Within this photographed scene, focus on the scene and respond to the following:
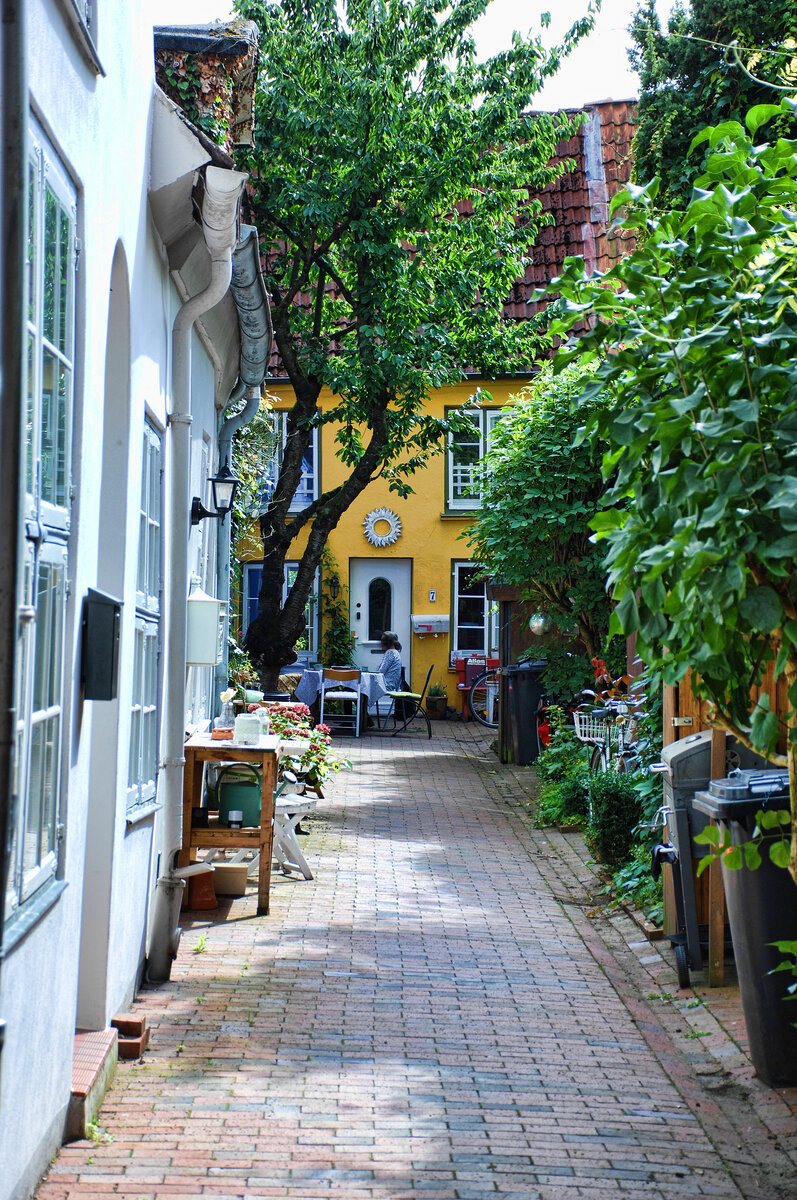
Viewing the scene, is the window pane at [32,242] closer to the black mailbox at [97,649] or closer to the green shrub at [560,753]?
the black mailbox at [97,649]

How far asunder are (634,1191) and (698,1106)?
886mm

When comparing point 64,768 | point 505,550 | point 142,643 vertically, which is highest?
point 505,550

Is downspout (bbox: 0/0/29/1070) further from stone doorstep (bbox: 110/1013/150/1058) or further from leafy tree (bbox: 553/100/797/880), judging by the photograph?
stone doorstep (bbox: 110/1013/150/1058)

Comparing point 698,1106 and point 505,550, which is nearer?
point 698,1106

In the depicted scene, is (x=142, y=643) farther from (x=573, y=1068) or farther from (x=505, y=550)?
(x=505, y=550)

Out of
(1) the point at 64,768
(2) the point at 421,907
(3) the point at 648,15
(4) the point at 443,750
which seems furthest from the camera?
(4) the point at 443,750

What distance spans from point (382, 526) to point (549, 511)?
9.25m

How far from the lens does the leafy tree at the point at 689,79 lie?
9273 millimetres

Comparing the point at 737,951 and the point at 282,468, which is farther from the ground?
the point at 282,468

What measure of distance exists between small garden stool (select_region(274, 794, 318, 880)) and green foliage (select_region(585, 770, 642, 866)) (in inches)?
80.2

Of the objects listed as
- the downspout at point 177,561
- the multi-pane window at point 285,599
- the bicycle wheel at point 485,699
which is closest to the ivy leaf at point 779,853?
the downspout at point 177,561

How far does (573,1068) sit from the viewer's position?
4785 mm

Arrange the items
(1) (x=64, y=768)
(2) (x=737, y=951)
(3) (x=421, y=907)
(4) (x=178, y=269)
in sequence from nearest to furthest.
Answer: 1. (1) (x=64, y=768)
2. (2) (x=737, y=951)
3. (4) (x=178, y=269)
4. (3) (x=421, y=907)

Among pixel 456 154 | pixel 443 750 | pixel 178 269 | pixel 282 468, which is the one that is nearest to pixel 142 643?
pixel 178 269
